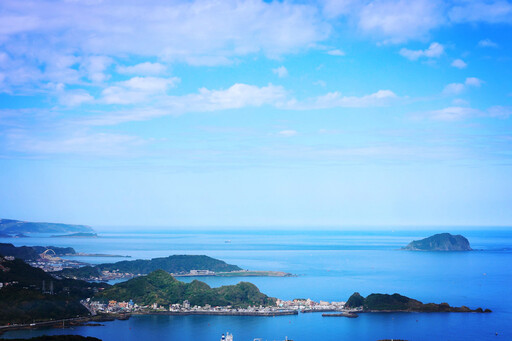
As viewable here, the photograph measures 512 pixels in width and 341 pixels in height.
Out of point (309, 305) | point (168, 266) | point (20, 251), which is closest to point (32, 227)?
point (20, 251)

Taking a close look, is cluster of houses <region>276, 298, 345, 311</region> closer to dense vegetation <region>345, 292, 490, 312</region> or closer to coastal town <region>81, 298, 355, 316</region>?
coastal town <region>81, 298, 355, 316</region>

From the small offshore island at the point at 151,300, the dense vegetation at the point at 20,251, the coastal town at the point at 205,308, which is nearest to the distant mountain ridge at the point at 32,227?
the dense vegetation at the point at 20,251

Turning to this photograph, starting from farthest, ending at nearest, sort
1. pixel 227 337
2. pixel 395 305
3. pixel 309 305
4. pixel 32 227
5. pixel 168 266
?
pixel 32 227 → pixel 168 266 → pixel 309 305 → pixel 395 305 → pixel 227 337

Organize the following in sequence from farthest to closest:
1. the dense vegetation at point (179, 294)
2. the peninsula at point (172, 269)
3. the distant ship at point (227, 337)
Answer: the peninsula at point (172, 269), the dense vegetation at point (179, 294), the distant ship at point (227, 337)

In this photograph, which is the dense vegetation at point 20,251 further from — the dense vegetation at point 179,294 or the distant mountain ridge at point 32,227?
the distant mountain ridge at point 32,227

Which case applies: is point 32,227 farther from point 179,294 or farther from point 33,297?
point 33,297


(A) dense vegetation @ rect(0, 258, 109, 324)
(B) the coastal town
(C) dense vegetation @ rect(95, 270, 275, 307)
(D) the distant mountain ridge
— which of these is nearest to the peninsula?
(A) dense vegetation @ rect(0, 258, 109, 324)

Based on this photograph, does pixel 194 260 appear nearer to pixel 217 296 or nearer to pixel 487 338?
pixel 217 296
